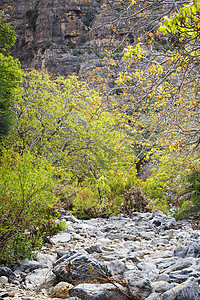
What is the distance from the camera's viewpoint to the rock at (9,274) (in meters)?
2.78

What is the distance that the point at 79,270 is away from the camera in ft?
9.18

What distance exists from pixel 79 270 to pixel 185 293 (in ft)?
3.92

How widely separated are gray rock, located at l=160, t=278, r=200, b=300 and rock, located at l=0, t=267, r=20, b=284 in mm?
1581

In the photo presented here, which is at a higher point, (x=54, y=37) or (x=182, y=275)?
(x=54, y=37)

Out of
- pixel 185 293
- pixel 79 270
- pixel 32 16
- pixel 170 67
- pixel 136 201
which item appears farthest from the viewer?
pixel 32 16

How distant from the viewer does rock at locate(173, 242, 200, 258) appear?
10.1 feet

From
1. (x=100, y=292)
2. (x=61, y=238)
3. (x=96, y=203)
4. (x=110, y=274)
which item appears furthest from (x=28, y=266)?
(x=96, y=203)

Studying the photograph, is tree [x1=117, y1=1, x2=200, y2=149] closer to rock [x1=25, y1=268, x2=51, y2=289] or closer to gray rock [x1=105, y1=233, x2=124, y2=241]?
gray rock [x1=105, y1=233, x2=124, y2=241]

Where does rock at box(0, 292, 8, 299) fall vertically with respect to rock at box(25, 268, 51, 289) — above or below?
above

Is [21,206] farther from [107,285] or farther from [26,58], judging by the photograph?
[26,58]

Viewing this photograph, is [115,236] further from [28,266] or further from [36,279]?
[36,279]

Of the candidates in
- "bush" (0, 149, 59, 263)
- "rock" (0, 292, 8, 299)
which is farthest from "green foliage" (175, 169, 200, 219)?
"rock" (0, 292, 8, 299)

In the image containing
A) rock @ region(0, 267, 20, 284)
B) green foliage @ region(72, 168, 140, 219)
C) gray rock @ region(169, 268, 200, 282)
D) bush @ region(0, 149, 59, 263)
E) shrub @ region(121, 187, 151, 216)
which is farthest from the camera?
shrub @ region(121, 187, 151, 216)

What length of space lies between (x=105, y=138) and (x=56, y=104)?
9.64ft
